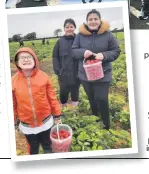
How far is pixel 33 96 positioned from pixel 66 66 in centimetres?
12

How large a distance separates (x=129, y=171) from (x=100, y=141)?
0.37 ft

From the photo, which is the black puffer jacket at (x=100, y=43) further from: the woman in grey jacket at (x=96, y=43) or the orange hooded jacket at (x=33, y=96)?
the orange hooded jacket at (x=33, y=96)

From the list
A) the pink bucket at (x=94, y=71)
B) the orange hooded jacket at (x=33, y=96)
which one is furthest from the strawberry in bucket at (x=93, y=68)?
the orange hooded jacket at (x=33, y=96)

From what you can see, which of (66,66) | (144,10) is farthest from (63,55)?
(144,10)

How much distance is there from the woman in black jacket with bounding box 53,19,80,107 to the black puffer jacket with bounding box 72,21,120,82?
20mm

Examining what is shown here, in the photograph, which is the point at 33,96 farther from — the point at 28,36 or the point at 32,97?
the point at 28,36

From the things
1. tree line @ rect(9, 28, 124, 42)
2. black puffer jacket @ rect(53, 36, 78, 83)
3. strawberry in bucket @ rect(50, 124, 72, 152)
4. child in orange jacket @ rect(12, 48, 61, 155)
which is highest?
tree line @ rect(9, 28, 124, 42)

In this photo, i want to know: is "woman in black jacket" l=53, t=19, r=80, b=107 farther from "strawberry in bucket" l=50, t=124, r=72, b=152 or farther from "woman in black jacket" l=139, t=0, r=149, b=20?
"woman in black jacket" l=139, t=0, r=149, b=20

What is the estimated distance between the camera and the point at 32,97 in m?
1.12

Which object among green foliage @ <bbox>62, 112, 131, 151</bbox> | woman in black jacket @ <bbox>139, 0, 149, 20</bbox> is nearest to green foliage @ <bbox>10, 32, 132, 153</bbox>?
green foliage @ <bbox>62, 112, 131, 151</bbox>

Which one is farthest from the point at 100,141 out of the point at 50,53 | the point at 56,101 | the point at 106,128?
the point at 50,53

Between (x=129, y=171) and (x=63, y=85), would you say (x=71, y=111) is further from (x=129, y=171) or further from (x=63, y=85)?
(x=129, y=171)

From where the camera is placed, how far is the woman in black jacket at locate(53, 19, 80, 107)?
3.72ft

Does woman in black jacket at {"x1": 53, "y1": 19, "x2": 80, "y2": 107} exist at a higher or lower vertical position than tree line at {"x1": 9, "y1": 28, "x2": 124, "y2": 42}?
lower
